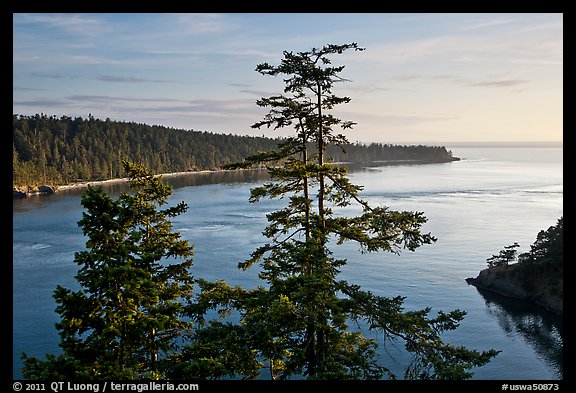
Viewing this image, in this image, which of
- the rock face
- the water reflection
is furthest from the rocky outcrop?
the water reflection

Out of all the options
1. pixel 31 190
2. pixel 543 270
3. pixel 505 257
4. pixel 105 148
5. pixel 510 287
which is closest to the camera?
pixel 543 270

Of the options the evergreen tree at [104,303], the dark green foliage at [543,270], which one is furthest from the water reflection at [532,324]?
the evergreen tree at [104,303]

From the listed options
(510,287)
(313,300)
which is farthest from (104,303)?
(510,287)

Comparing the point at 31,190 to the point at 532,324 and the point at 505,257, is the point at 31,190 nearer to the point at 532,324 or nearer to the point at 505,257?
the point at 505,257

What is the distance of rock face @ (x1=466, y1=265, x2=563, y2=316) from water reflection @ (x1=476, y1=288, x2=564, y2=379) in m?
0.56

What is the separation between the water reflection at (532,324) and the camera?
28.9m

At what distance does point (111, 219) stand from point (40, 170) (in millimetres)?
110031

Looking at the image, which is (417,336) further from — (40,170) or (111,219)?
(40,170)

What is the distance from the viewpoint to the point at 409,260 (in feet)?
153

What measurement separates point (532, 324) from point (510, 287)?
6974 millimetres

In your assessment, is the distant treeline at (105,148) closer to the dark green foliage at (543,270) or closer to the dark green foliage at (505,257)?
the dark green foliage at (505,257)

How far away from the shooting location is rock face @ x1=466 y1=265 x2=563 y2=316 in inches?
1460

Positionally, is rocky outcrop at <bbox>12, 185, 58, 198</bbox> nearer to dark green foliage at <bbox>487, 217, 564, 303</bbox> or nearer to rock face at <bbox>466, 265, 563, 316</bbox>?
rock face at <bbox>466, 265, 563, 316</bbox>
